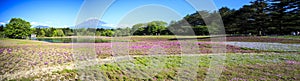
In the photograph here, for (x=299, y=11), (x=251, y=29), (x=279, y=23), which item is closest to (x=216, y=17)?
(x=251, y=29)

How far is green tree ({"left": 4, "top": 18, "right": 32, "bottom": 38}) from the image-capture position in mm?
34397

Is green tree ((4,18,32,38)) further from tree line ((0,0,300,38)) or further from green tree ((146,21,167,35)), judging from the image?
green tree ((146,21,167,35))

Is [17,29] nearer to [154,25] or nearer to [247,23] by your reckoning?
[154,25]

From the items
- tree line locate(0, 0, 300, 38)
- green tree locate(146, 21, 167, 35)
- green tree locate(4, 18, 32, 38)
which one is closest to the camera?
green tree locate(146, 21, 167, 35)

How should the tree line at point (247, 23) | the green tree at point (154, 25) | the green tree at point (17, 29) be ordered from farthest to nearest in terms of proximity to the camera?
the green tree at point (17, 29) → the tree line at point (247, 23) → the green tree at point (154, 25)

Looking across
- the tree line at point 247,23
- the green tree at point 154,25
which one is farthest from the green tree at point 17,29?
the green tree at point 154,25

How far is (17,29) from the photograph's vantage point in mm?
34781

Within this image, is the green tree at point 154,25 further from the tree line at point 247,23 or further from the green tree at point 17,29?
the green tree at point 17,29

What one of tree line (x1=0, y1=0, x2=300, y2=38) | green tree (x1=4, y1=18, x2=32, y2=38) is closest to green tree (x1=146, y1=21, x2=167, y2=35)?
tree line (x1=0, y1=0, x2=300, y2=38)

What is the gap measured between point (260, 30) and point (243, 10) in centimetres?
521

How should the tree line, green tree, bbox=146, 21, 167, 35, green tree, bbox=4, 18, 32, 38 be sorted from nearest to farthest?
green tree, bbox=146, 21, 167, 35, the tree line, green tree, bbox=4, 18, 32, 38

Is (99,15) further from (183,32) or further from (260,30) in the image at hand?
(260,30)

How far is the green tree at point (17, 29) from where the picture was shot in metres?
34.4

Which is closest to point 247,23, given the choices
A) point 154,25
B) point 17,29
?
point 154,25
